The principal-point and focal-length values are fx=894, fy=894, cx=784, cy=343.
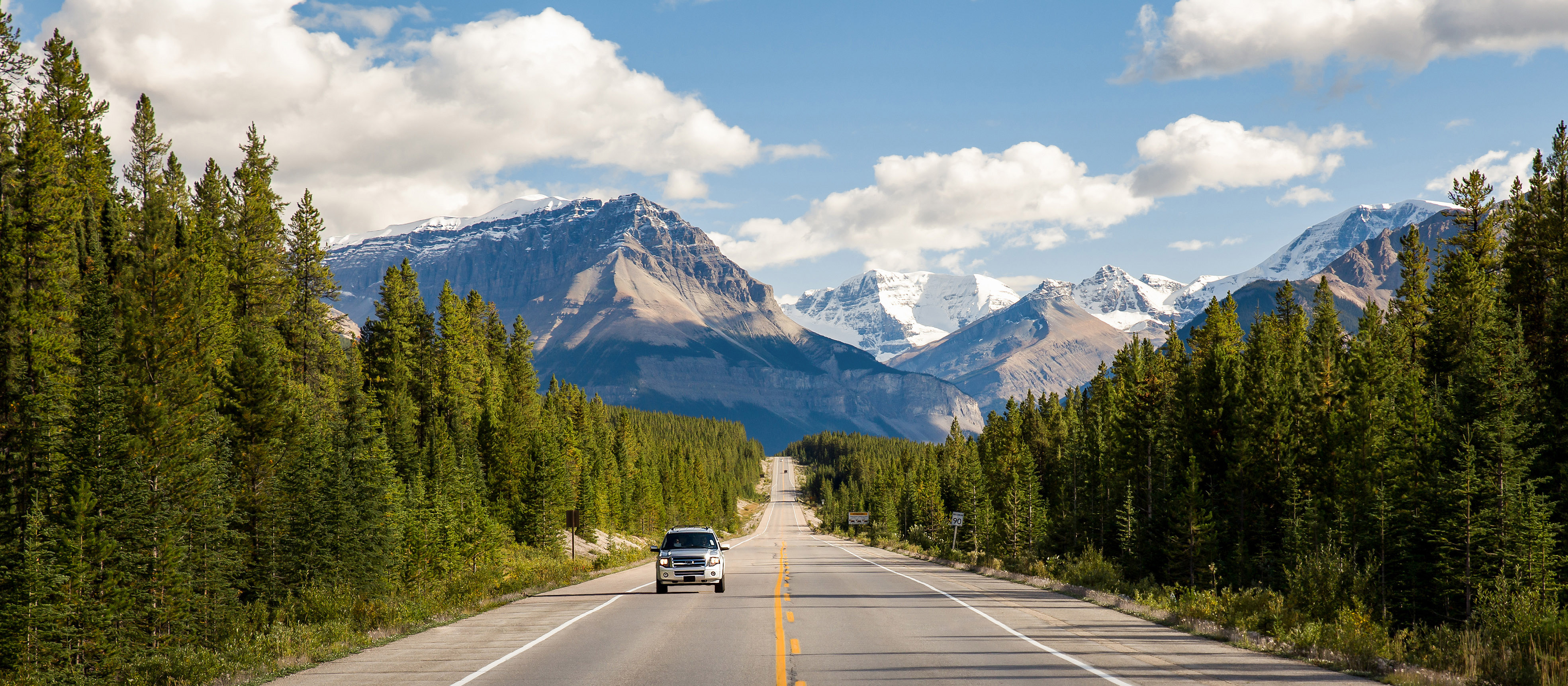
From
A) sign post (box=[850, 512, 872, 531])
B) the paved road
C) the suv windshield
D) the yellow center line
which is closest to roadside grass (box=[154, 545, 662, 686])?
the paved road

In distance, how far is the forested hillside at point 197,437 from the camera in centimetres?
2291

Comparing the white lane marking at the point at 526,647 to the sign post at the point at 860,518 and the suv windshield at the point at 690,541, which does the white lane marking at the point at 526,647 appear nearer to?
the suv windshield at the point at 690,541

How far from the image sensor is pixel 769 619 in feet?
67.9

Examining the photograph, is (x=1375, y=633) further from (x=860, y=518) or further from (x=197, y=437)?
(x=860, y=518)

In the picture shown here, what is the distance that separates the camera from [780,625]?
19.4 m

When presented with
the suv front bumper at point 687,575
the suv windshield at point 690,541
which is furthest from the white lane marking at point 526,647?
the suv windshield at point 690,541

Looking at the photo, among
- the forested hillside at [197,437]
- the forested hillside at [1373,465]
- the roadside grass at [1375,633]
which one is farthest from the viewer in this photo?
the forested hillside at [1373,465]

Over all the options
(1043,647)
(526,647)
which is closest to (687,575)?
(526,647)

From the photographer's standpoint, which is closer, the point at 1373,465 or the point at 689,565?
the point at 689,565

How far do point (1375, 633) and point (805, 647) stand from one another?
1065cm

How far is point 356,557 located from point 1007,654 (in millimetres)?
32454

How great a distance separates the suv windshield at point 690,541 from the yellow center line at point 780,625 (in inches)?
109

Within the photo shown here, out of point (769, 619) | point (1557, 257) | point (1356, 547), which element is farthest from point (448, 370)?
point (1557, 257)

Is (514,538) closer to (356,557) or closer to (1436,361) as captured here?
(356,557)
